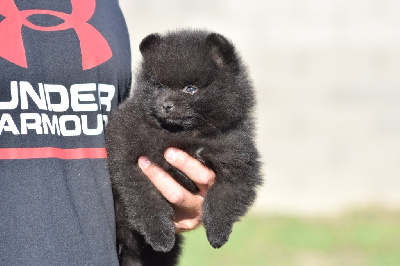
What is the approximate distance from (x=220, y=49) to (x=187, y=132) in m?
0.37

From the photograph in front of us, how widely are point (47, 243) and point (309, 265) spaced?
4543 mm

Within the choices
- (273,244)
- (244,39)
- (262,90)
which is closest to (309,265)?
(273,244)

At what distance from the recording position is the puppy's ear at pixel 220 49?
8.63 feet

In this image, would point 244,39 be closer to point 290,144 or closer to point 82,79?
point 290,144

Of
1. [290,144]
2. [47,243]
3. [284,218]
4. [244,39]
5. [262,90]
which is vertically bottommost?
[284,218]

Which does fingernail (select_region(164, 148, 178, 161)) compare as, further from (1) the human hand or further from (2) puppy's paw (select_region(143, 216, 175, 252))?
(2) puppy's paw (select_region(143, 216, 175, 252))

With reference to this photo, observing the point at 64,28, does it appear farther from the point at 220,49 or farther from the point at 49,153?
the point at 220,49

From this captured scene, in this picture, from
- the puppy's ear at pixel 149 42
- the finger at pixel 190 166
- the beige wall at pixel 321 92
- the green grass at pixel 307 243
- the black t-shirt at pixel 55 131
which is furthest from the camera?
the beige wall at pixel 321 92

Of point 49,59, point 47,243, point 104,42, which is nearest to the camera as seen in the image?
point 47,243

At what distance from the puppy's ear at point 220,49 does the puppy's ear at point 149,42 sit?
223 millimetres

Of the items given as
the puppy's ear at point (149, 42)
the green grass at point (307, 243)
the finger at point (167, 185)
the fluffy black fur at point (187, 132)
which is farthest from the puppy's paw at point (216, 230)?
the green grass at point (307, 243)

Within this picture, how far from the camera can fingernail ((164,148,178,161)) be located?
255cm

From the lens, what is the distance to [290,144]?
7.61 metres

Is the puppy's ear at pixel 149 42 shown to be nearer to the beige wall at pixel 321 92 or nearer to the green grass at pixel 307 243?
the green grass at pixel 307 243
